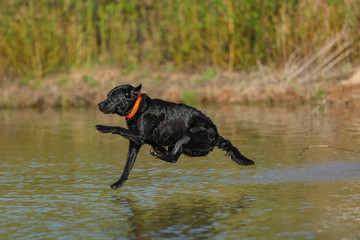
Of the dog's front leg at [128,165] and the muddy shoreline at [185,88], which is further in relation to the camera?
the muddy shoreline at [185,88]

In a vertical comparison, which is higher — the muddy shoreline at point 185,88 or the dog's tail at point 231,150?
the muddy shoreline at point 185,88

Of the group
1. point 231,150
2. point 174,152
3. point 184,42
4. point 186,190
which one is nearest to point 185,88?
point 184,42

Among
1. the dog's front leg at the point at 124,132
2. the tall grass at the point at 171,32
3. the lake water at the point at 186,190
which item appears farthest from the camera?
the tall grass at the point at 171,32

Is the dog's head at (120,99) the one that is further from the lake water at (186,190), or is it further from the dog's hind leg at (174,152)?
the lake water at (186,190)

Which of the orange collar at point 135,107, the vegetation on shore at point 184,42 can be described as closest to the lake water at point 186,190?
the orange collar at point 135,107

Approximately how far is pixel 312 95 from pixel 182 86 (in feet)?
12.6

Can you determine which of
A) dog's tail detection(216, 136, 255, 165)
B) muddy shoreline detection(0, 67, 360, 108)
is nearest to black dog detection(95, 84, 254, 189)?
dog's tail detection(216, 136, 255, 165)

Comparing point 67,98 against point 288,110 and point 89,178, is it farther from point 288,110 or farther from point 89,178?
point 89,178

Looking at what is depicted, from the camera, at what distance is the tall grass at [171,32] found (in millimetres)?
23016

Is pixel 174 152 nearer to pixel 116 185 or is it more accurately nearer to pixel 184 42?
pixel 116 185

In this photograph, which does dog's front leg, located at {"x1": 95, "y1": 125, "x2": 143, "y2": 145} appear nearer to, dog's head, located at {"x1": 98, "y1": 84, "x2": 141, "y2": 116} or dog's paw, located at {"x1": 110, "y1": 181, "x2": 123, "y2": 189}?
dog's head, located at {"x1": 98, "y1": 84, "x2": 141, "y2": 116}

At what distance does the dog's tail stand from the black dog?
21cm

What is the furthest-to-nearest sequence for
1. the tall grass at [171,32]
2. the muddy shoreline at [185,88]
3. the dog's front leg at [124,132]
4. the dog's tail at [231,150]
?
the tall grass at [171,32] < the muddy shoreline at [185,88] < the dog's tail at [231,150] < the dog's front leg at [124,132]

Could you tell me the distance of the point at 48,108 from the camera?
23141mm
